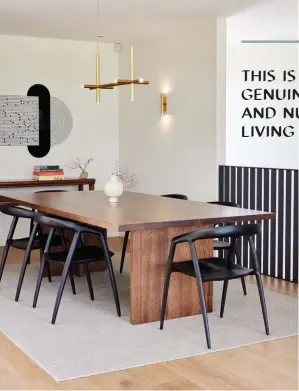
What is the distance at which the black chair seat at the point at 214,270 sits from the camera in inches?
164

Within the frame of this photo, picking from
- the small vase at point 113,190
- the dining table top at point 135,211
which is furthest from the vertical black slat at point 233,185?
the small vase at point 113,190

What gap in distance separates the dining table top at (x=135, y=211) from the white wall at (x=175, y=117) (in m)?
1.28

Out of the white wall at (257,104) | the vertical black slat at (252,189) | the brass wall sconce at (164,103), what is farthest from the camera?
the white wall at (257,104)

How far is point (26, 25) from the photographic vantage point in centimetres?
712

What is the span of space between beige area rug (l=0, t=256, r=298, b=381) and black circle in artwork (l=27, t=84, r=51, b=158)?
2816mm

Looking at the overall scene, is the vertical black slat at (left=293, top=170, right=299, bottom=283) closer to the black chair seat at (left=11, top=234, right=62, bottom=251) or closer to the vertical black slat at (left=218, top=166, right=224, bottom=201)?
the vertical black slat at (left=218, top=166, right=224, bottom=201)

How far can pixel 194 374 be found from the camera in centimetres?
358

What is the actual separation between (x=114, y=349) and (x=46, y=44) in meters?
4.93

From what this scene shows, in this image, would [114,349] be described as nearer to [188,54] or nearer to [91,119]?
[188,54]

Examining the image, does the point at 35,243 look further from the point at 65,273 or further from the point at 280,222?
the point at 280,222

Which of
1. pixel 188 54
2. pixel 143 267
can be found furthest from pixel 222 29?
pixel 143 267

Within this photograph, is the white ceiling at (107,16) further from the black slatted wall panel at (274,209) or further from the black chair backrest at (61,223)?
the black chair backrest at (61,223)

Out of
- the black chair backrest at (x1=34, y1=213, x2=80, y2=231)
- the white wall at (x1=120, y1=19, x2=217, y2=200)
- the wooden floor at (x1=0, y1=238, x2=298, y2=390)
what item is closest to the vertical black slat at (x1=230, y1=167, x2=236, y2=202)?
the white wall at (x1=120, y1=19, x2=217, y2=200)

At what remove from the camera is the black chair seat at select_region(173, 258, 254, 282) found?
4160 mm
